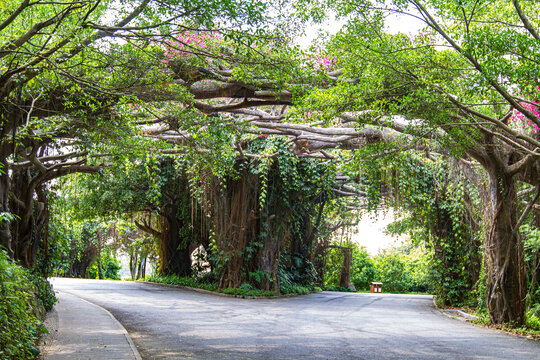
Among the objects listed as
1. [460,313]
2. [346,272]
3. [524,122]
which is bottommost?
[460,313]

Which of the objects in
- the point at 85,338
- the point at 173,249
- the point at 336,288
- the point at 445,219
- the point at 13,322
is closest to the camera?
the point at 13,322

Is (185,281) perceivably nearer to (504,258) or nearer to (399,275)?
(504,258)

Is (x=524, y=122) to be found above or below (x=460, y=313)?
above

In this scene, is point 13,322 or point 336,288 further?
point 336,288

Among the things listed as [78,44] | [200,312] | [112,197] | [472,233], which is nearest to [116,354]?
[78,44]

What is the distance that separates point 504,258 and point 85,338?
25.5ft

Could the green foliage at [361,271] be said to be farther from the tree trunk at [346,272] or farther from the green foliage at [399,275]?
the tree trunk at [346,272]

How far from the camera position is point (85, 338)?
656cm

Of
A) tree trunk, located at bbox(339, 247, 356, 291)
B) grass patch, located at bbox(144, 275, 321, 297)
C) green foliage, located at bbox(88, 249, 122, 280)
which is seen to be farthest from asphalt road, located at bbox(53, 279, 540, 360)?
green foliage, located at bbox(88, 249, 122, 280)

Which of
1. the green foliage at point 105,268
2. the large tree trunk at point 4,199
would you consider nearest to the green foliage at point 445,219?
the large tree trunk at point 4,199

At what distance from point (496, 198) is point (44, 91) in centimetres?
852

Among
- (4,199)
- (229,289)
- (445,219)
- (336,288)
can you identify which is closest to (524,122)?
(445,219)

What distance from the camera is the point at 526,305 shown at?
10008 millimetres

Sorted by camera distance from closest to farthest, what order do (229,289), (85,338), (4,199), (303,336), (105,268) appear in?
(85,338), (303,336), (4,199), (229,289), (105,268)
